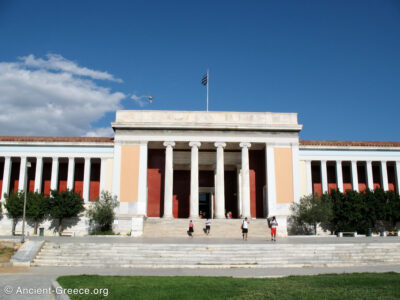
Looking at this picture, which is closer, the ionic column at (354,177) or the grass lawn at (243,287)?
the grass lawn at (243,287)

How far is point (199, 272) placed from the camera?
16.9 m

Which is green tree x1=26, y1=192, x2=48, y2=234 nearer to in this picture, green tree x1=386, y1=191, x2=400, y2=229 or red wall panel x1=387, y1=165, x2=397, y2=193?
green tree x1=386, y1=191, x2=400, y2=229

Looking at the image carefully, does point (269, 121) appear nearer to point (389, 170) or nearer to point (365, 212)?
point (365, 212)

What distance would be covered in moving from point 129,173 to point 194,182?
6.46 m

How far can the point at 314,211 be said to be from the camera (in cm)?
3406

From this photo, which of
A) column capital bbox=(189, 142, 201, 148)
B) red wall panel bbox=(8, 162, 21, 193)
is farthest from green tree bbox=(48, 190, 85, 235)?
column capital bbox=(189, 142, 201, 148)

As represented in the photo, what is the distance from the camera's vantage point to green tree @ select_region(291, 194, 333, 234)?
1336 inches

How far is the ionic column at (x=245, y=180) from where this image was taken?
123 ft

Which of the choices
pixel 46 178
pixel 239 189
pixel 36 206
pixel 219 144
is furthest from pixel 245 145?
pixel 46 178

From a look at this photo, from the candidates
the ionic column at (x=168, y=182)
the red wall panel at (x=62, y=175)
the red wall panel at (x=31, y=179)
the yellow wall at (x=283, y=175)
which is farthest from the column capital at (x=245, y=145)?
the red wall panel at (x=31, y=179)

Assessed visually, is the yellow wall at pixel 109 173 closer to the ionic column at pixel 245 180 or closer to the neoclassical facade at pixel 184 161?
the neoclassical facade at pixel 184 161

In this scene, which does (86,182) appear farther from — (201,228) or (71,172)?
(201,228)

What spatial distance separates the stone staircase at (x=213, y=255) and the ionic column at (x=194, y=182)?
16.0 m

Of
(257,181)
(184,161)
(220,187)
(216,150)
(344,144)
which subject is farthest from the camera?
(184,161)
